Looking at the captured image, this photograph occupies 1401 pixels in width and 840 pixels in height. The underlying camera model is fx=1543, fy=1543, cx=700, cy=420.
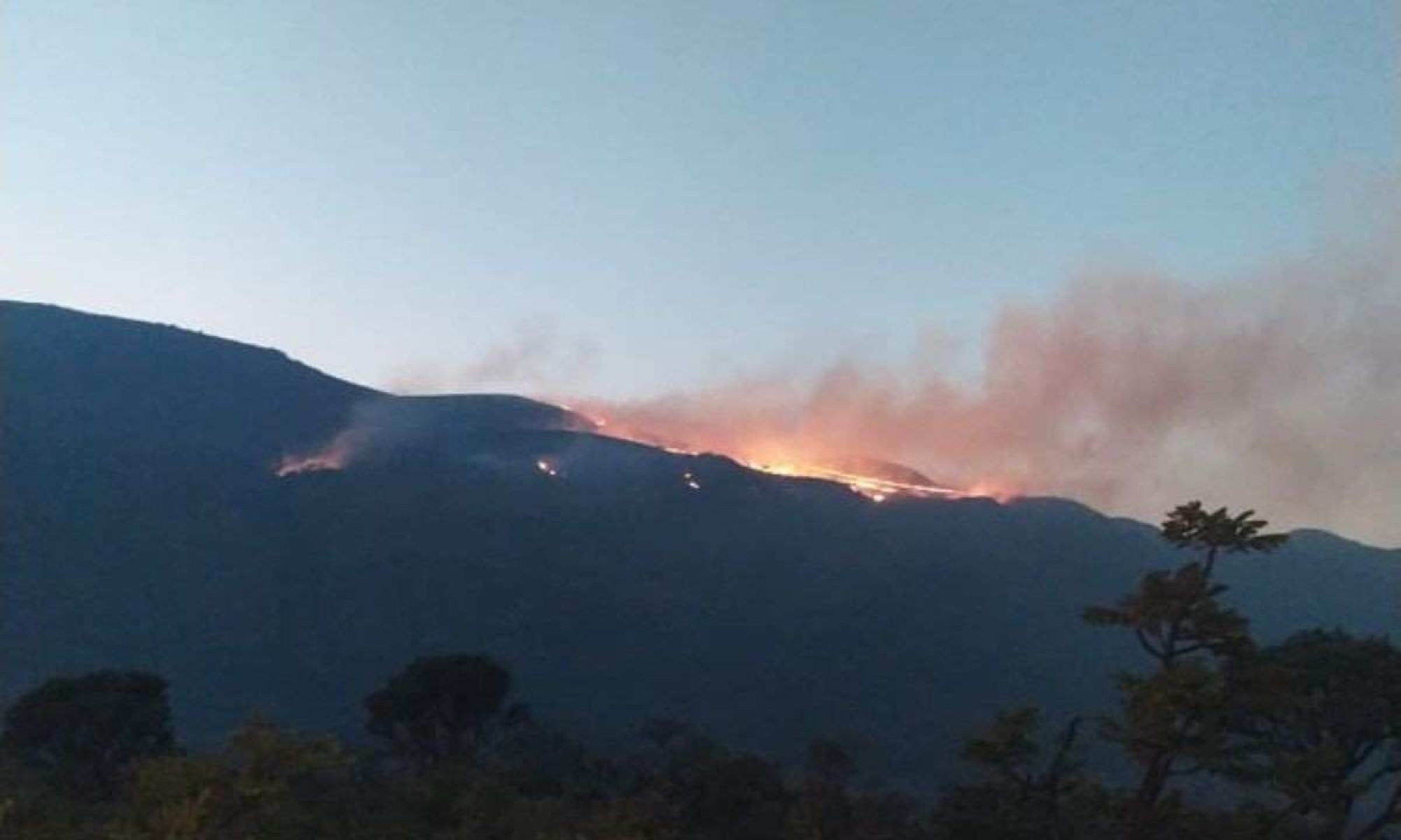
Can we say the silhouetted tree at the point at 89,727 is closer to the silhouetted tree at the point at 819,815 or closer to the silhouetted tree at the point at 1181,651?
the silhouetted tree at the point at 819,815

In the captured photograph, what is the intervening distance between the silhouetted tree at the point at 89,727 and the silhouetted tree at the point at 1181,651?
22.7 metres

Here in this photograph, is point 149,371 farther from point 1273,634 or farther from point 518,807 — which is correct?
point 518,807

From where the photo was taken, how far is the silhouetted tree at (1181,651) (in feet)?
42.2

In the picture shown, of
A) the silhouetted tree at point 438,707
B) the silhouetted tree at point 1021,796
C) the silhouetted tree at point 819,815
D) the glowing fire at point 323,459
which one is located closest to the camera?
the silhouetted tree at point 1021,796

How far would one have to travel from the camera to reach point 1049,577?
11250 cm

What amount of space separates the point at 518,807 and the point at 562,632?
78377 mm

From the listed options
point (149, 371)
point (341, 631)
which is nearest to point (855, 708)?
point (341, 631)

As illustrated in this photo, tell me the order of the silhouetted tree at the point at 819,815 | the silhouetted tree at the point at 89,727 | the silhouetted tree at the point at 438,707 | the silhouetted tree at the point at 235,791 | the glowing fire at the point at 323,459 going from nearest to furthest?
the silhouetted tree at the point at 235,791 < the silhouetted tree at the point at 819,815 < the silhouetted tree at the point at 89,727 < the silhouetted tree at the point at 438,707 < the glowing fire at the point at 323,459

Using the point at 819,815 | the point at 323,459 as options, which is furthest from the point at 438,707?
the point at 323,459

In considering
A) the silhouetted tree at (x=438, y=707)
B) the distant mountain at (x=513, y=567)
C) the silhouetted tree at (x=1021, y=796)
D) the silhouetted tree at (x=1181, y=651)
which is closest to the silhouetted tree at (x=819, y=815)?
the silhouetted tree at (x=1021, y=796)

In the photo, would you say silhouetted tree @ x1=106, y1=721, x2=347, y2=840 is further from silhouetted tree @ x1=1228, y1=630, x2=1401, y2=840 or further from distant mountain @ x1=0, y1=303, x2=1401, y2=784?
distant mountain @ x1=0, y1=303, x2=1401, y2=784

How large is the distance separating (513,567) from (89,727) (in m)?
68.8

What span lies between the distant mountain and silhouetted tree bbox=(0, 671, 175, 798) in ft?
105

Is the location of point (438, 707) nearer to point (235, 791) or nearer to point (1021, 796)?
point (1021, 796)
